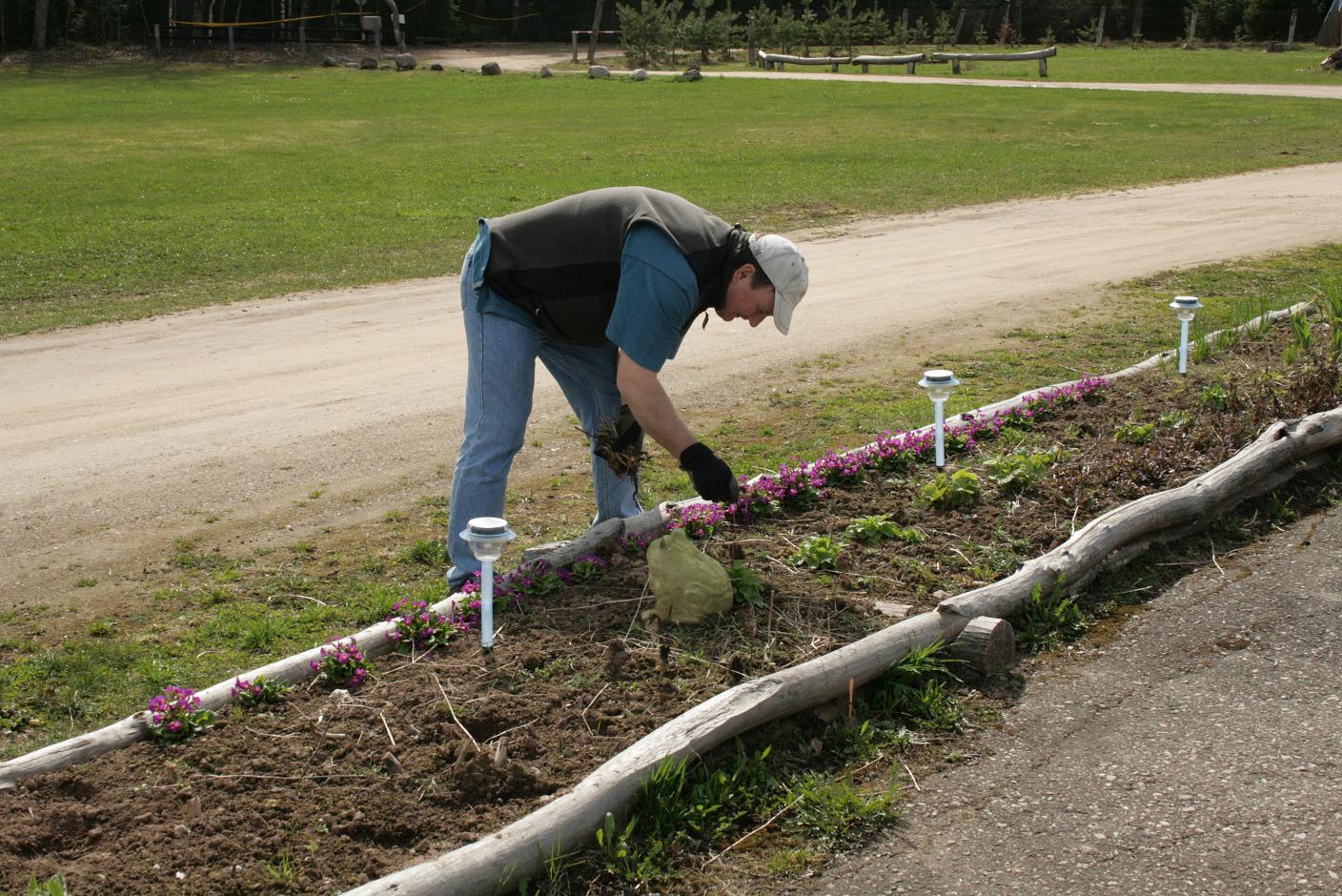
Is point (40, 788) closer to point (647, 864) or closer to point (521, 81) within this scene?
point (647, 864)

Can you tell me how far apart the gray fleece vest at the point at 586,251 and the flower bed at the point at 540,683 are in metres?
0.96

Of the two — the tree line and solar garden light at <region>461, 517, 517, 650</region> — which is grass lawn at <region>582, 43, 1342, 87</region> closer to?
the tree line

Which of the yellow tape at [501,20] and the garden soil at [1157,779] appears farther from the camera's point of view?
the yellow tape at [501,20]

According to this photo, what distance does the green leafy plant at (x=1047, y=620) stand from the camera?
4.64 m

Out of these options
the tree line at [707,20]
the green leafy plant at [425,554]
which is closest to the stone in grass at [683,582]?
the green leafy plant at [425,554]

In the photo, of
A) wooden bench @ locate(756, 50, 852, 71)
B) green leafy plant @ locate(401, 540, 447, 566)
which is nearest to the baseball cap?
green leafy plant @ locate(401, 540, 447, 566)

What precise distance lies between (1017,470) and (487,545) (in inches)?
108

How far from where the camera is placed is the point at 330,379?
8367 millimetres

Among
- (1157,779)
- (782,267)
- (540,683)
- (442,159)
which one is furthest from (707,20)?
(1157,779)

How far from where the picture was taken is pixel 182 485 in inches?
252

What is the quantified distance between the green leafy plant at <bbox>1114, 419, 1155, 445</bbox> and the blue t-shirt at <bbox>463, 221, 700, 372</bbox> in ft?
10.1

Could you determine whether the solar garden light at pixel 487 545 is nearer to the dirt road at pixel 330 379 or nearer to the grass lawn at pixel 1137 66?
the dirt road at pixel 330 379

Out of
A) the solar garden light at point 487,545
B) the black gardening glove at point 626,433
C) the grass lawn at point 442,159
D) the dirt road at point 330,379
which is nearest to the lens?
the solar garden light at point 487,545

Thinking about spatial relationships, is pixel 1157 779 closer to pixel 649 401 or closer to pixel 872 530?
pixel 872 530
